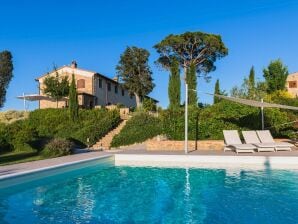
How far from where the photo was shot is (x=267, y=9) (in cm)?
2114

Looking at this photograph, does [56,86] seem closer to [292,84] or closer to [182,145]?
[182,145]

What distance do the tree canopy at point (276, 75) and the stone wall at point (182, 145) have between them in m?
21.1

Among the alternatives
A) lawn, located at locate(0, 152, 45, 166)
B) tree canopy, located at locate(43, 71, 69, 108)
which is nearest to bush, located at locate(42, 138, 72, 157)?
lawn, located at locate(0, 152, 45, 166)

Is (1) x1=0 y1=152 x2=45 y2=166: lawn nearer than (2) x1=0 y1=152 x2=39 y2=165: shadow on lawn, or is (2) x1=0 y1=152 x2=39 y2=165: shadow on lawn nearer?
(1) x1=0 y1=152 x2=45 y2=166: lawn

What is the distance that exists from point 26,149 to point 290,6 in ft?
54.9

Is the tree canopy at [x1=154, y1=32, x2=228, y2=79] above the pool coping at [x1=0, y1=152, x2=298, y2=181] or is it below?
above

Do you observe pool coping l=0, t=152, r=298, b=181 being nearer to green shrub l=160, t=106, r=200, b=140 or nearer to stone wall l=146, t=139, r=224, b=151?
stone wall l=146, t=139, r=224, b=151

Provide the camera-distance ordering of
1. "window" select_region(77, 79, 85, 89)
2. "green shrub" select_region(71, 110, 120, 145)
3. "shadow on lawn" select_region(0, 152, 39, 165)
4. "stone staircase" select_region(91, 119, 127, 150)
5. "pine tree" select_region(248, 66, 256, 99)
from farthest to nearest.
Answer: "window" select_region(77, 79, 85, 89)
"pine tree" select_region(248, 66, 256, 99)
"green shrub" select_region(71, 110, 120, 145)
"stone staircase" select_region(91, 119, 127, 150)
"shadow on lawn" select_region(0, 152, 39, 165)

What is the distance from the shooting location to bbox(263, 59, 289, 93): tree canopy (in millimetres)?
36531

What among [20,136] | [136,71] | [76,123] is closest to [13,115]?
[76,123]

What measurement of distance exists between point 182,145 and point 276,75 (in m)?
21.9

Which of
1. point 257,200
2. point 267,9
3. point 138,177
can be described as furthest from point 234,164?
point 267,9

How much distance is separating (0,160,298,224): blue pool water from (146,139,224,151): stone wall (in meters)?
5.09

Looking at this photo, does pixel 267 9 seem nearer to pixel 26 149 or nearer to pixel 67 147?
pixel 67 147
